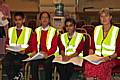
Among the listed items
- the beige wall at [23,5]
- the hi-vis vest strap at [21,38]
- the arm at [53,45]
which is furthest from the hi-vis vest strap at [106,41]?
the beige wall at [23,5]

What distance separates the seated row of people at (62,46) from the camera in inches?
191

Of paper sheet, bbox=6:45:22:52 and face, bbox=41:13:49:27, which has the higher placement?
face, bbox=41:13:49:27

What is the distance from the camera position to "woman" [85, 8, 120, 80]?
4.73 meters

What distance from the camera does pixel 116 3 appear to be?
12.0 metres

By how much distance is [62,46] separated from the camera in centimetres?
543

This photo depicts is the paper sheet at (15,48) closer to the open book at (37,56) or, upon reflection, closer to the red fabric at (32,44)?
the red fabric at (32,44)

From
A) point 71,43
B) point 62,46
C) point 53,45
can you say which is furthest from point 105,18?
point 53,45

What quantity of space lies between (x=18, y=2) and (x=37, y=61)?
7328mm

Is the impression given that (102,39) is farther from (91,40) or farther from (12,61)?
(12,61)

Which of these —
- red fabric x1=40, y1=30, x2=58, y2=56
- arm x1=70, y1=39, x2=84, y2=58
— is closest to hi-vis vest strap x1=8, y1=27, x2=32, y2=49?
red fabric x1=40, y1=30, x2=58, y2=56

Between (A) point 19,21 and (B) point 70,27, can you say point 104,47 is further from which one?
(A) point 19,21

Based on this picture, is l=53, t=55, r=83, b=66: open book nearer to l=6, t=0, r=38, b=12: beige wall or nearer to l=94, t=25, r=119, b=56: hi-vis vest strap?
l=94, t=25, r=119, b=56: hi-vis vest strap

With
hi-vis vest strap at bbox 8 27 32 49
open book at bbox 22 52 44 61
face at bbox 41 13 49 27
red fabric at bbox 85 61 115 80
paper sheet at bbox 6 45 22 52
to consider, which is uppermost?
face at bbox 41 13 49 27

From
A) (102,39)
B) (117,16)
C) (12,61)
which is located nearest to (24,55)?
(12,61)
